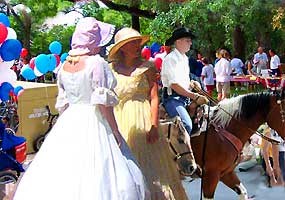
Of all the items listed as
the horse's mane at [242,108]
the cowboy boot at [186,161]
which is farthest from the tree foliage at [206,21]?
the cowboy boot at [186,161]

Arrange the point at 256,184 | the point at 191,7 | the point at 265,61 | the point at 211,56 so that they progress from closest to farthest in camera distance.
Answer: the point at 256,184 → the point at 191,7 → the point at 265,61 → the point at 211,56

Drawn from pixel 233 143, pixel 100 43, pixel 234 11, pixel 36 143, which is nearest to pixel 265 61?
pixel 234 11

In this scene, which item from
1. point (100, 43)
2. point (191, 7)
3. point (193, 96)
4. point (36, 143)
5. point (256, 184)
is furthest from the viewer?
point (191, 7)

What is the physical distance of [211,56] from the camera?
26484mm

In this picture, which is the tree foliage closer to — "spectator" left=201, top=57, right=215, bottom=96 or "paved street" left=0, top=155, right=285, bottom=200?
"spectator" left=201, top=57, right=215, bottom=96

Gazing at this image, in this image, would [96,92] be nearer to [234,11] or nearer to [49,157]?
[49,157]

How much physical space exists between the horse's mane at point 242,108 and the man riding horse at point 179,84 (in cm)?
35

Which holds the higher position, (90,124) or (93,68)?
(93,68)

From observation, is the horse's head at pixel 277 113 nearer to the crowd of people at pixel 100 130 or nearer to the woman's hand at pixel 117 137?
the crowd of people at pixel 100 130

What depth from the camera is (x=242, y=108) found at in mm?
6453

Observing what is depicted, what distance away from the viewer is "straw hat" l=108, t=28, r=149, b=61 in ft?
17.6

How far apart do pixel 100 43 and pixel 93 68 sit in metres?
0.34

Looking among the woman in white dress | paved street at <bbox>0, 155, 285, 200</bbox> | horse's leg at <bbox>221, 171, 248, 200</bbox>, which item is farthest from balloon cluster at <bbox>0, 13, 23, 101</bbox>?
paved street at <bbox>0, 155, 285, 200</bbox>

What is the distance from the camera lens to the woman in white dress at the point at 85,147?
4414 millimetres
